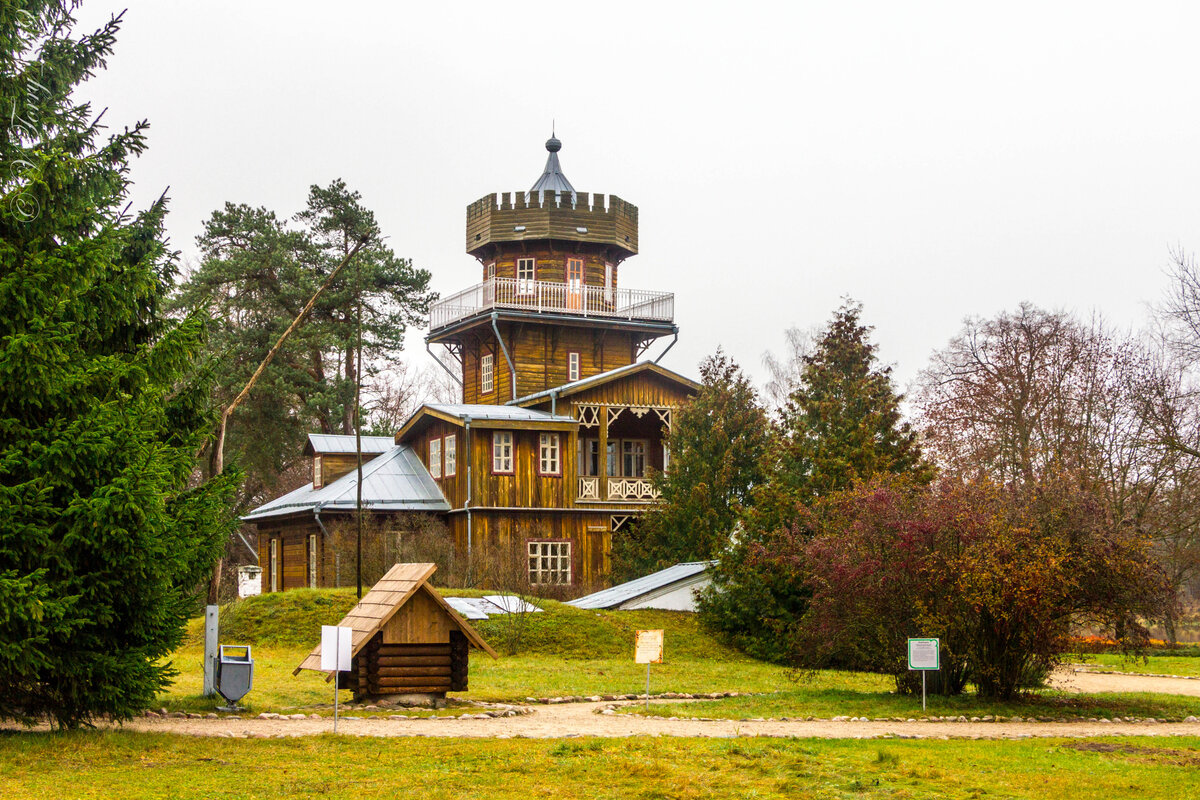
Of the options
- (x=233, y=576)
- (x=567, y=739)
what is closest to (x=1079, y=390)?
(x=233, y=576)

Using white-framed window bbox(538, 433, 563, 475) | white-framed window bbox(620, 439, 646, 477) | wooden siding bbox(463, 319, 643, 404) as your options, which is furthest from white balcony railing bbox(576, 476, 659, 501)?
wooden siding bbox(463, 319, 643, 404)

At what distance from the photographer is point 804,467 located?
28188mm

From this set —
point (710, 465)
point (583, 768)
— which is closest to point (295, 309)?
point (710, 465)

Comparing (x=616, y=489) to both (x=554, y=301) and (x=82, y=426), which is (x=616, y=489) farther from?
(x=82, y=426)

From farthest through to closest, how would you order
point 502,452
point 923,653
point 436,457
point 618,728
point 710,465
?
point 436,457
point 502,452
point 710,465
point 923,653
point 618,728

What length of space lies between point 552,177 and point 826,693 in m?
31.0

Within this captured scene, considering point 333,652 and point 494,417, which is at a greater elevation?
point 494,417

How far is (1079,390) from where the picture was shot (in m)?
39.6

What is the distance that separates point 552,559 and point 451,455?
440 centimetres

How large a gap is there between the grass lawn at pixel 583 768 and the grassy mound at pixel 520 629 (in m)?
12.3

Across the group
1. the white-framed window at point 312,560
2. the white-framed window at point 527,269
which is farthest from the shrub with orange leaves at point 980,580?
the white-framed window at point 527,269

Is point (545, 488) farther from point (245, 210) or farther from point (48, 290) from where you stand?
point (48, 290)

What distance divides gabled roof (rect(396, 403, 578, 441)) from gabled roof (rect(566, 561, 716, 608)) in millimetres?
7936

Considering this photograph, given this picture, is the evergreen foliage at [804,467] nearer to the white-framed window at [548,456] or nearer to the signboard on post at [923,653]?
the signboard on post at [923,653]
